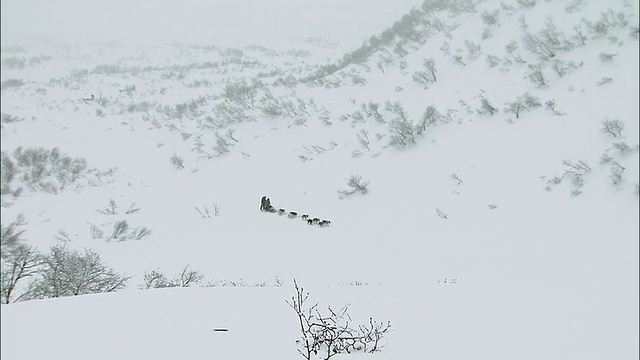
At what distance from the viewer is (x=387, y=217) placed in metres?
9.73

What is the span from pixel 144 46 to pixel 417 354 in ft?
148

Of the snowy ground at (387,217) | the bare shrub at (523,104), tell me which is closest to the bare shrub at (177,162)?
the snowy ground at (387,217)

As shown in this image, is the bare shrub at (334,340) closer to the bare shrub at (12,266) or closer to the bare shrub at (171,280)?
the bare shrub at (171,280)

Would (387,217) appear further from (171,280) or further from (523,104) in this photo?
(171,280)

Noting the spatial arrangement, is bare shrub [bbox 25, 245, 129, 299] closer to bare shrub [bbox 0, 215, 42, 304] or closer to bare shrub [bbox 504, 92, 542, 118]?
bare shrub [bbox 0, 215, 42, 304]

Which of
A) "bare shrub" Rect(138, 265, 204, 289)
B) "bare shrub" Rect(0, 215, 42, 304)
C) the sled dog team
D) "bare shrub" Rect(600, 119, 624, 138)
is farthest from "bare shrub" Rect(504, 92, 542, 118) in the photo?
"bare shrub" Rect(0, 215, 42, 304)

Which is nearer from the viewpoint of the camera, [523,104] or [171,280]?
[171,280]

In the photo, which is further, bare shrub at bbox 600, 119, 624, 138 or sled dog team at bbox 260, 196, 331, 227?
sled dog team at bbox 260, 196, 331, 227

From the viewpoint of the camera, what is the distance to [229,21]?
52.0 m

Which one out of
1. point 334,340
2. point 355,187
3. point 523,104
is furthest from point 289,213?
point 334,340

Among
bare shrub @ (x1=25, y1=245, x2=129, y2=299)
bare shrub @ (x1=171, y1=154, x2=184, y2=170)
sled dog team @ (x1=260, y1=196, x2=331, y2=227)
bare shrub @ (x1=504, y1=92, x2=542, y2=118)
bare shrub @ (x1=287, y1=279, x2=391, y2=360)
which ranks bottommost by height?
bare shrub @ (x1=287, y1=279, x2=391, y2=360)

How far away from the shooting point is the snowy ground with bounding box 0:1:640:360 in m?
4.56

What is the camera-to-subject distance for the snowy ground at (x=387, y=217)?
15.0 feet

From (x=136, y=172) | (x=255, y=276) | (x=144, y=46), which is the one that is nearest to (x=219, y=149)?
(x=136, y=172)
